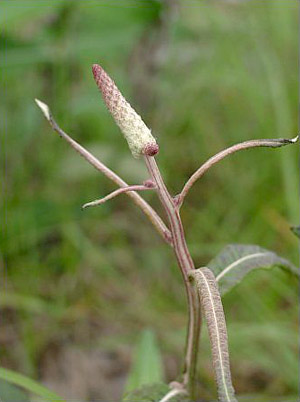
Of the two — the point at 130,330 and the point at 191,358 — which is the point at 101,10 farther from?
the point at 191,358

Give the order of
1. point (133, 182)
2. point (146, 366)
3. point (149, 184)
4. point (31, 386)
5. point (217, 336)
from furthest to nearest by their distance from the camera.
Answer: point (133, 182), point (146, 366), point (31, 386), point (149, 184), point (217, 336)

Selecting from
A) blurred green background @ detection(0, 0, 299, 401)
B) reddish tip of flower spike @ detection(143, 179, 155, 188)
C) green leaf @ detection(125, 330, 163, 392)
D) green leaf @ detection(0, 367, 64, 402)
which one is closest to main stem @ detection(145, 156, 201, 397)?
reddish tip of flower spike @ detection(143, 179, 155, 188)

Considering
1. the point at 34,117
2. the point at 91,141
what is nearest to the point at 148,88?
the point at 91,141

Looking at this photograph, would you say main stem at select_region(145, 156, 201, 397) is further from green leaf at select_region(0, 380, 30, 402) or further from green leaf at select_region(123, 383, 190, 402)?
green leaf at select_region(0, 380, 30, 402)

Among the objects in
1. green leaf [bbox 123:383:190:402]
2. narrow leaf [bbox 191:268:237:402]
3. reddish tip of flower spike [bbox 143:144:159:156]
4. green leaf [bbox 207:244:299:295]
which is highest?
reddish tip of flower spike [bbox 143:144:159:156]

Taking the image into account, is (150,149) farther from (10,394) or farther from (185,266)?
(10,394)

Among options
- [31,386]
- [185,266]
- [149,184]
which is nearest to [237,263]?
[185,266]

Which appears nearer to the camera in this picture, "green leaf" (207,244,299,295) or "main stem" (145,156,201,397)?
"main stem" (145,156,201,397)
